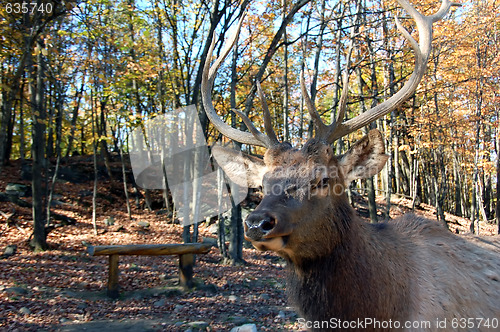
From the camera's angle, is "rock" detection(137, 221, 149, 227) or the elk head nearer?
the elk head

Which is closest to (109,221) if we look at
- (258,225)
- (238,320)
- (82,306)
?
(82,306)

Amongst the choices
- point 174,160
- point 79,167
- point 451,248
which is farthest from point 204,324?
point 79,167

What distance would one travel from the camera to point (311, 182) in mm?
3008

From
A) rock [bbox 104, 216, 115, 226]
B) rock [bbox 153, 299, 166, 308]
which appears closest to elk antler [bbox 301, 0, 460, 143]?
rock [bbox 153, 299, 166, 308]

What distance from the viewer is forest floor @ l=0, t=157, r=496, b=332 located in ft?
20.6

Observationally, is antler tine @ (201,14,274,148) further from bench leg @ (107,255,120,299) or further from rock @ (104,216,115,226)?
rock @ (104,216,115,226)

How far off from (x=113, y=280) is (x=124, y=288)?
0.63 metres

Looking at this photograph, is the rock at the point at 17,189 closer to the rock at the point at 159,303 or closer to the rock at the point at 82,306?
the rock at the point at 82,306

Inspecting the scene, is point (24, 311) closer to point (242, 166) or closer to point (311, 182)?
point (242, 166)

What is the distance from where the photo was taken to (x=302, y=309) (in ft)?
9.55

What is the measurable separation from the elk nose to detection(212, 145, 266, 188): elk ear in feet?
3.64

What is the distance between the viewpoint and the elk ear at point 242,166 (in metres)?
3.73

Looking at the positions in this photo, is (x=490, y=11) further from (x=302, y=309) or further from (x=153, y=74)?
(x=302, y=309)

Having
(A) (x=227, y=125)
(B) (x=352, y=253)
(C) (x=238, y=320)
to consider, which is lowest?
(C) (x=238, y=320)
